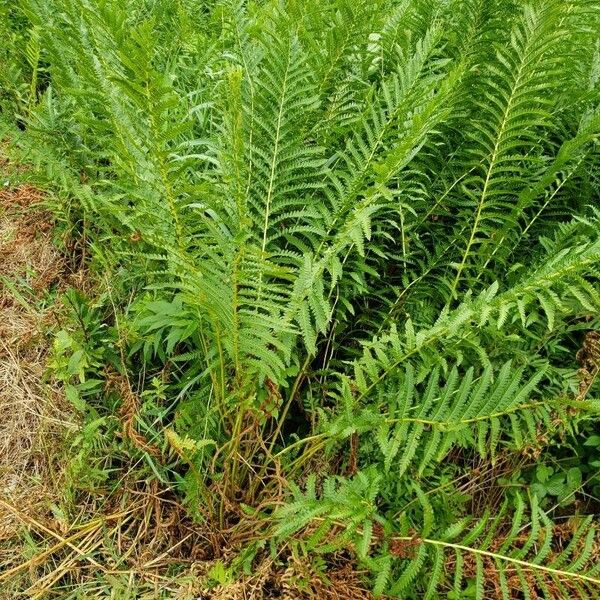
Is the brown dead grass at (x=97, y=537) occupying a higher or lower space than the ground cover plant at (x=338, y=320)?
lower

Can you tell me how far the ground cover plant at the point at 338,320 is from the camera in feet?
4.17

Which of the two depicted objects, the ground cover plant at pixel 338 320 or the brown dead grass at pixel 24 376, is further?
the brown dead grass at pixel 24 376

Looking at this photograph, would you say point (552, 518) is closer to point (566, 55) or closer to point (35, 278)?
point (566, 55)

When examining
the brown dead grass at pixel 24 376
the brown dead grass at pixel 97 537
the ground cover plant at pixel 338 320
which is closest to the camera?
the ground cover plant at pixel 338 320

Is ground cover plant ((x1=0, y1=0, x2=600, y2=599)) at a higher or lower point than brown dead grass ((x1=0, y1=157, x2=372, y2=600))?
higher

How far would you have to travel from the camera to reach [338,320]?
5.27 ft

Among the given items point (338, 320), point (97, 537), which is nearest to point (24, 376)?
point (97, 537)

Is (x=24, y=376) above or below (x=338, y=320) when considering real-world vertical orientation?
below

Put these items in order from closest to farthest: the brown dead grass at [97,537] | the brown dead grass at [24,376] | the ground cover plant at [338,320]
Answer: the ground cover plant at [338,320], the brown dead grass at [97,537], the brown dead grass at [24,376]

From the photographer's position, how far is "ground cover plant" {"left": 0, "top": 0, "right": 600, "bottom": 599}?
4.17 ft

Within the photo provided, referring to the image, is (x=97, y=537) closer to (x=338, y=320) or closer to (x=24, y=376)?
(x=24, y=376)

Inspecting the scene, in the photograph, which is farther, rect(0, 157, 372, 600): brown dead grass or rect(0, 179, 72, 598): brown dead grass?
rect(0, 179, 72, 598): brown dead grass

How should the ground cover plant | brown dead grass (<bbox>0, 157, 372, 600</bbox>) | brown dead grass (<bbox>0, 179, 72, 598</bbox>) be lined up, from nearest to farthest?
the ground cover plant
brown dead grass (<bbox>0, 157, 372, 600</bbox>)
brown dead grass (<bbox>0, 179, 72, 598</bbox>)

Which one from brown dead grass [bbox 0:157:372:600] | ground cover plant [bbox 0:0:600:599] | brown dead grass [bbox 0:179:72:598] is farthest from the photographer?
brown dead grass [bbox 0:179:72:598]
